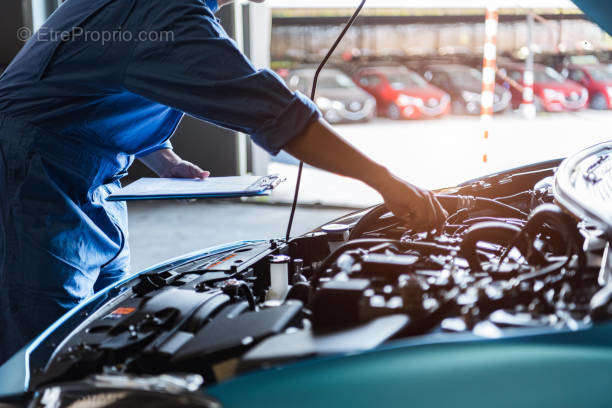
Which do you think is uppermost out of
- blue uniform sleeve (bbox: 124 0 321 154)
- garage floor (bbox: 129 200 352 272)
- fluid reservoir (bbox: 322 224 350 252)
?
blue uniform sleeve (bbox: 124 0 321 154)

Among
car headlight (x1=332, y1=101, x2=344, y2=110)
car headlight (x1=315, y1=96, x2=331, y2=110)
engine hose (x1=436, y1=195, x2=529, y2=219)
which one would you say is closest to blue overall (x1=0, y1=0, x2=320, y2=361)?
engine hose (x1=436, y1=195, x2=529, y2=219)

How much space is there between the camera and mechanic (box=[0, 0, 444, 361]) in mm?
1184

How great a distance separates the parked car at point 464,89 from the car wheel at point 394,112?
1.16 m

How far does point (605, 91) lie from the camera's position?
35.9 feet

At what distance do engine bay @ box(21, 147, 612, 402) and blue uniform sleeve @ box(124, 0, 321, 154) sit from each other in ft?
0.90

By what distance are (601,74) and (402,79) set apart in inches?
130

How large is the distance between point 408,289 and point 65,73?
2.71 feet

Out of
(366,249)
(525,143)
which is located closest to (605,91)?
(525,143)

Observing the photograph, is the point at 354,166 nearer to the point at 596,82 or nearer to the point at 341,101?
Answer: the point at 341,101

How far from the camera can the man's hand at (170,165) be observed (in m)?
1.75

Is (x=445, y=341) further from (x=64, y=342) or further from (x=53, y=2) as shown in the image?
(x=53, y=2)

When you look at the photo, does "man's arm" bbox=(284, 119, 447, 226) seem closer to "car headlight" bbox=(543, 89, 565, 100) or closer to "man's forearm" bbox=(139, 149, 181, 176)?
"man's forearm" bbox=(139, 149, 181, 176)

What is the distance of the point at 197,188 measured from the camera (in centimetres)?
140

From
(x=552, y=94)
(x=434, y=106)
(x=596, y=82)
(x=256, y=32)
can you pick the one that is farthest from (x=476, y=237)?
(x=596, y=82)
